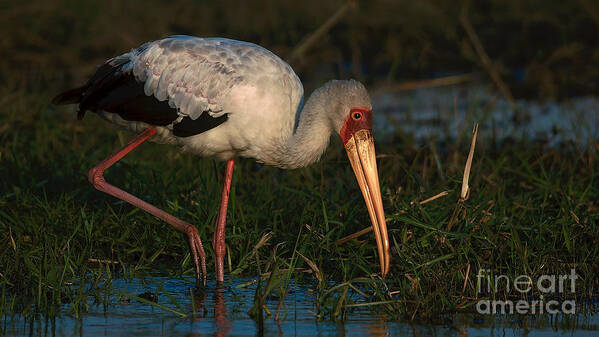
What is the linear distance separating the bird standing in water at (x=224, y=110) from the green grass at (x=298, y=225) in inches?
10.3

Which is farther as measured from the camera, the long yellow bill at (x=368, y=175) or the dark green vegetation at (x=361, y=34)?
the dark green vegetation at (x=361, y=34)

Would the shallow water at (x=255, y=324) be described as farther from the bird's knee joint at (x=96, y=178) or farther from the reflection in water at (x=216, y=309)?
the bird's knee joint at (x=96, y=178)

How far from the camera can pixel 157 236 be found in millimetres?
6516

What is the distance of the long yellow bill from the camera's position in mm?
5750

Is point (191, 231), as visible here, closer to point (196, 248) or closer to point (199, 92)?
point (196, 248)

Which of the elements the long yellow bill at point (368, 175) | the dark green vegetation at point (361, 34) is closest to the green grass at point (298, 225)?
the long yellow bill at point (368, 175)

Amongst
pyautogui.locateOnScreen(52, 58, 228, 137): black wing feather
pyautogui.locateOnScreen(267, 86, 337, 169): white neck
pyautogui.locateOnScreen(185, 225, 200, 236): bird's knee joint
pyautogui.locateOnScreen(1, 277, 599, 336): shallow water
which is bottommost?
pyautogui.locateOnScreen(1, 277, 599, 336): shallow water

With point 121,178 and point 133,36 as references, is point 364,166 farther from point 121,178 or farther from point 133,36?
point 133,36

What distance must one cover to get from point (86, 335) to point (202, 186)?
94.1 inches

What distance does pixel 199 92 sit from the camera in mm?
6215

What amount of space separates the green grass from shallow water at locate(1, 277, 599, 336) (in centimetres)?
8

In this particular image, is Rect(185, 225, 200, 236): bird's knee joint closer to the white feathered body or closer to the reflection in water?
the reflection in water

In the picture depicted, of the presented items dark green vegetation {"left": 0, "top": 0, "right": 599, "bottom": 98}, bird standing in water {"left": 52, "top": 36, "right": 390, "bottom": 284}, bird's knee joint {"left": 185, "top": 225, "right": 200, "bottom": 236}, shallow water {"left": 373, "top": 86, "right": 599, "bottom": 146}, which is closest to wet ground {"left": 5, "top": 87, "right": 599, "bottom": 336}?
bird's knee joint {"left": 185, "top": 225, "right": 200, "bottom": 236}

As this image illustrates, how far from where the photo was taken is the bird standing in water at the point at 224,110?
19.6ft
